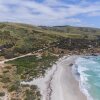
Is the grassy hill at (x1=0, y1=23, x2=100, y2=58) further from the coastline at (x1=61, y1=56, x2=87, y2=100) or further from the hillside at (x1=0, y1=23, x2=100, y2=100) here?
the coastline at (x1=61, y1=56, x2=87, y2=100)

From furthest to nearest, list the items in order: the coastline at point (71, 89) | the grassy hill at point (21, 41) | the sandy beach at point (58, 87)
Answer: the grassy hill at point (21, 41)
the coastline at point (71, 89)
the sandy beach at point (58, 87)

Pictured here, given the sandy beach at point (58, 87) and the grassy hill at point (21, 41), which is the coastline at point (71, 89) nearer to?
the sandy beach at point (58, 87)

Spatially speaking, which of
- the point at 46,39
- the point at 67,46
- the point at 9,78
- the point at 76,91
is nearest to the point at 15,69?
the point at 9,78

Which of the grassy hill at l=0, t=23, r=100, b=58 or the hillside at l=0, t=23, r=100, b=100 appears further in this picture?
the grassy hill at l=0, t=23, r=100, b=58

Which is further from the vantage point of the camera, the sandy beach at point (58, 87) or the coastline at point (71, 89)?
the coastline at point (71, 89)

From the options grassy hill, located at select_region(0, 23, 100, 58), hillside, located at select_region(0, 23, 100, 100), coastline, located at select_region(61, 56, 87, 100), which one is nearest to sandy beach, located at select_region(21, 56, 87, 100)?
coastline, located at select_region(61, 56, 87, 100)

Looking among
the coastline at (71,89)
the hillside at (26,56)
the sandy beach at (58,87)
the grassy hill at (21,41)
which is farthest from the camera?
the grassy hill at (21,41)

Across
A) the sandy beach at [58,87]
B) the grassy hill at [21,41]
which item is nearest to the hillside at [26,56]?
the grassy hill at [21,41]

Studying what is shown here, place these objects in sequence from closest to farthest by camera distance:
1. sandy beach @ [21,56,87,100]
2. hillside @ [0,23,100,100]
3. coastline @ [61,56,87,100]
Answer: sandy beach @ [21,56,87,100] → coastline @ [61,56,87,100] → hillside @ [0,23,100,100]

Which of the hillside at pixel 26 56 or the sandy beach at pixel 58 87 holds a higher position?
the sandy beach at pixel 58 87

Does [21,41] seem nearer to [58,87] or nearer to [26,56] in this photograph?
[26,56]

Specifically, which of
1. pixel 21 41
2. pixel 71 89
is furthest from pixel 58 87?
pixel 21 41

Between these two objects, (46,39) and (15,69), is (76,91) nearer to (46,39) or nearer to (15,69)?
(15,69)
